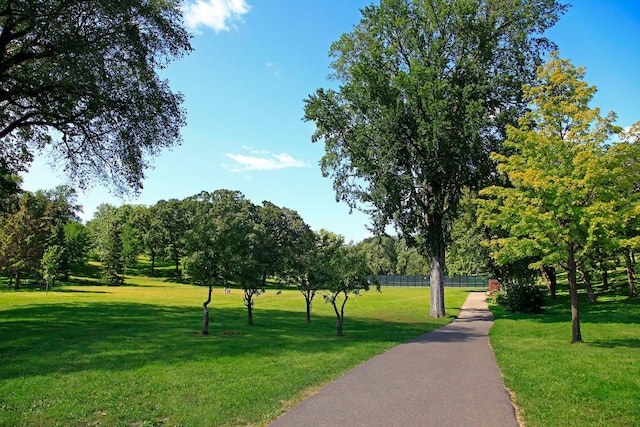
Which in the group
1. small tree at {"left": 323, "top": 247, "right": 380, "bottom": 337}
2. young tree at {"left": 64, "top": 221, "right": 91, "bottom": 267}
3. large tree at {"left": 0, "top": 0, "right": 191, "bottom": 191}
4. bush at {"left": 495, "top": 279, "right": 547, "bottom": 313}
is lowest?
bush at {"left": 495, "top": 279, "right": 547, "bottom": 313}

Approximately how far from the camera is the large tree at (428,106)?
22.5 metres

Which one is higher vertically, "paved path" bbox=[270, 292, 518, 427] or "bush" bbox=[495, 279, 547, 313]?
"bush" bbox=[495, 279, 547, 313]

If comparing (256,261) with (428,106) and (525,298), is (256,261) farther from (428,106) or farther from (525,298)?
(525,298)

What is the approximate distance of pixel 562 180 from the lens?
13547 millimetres

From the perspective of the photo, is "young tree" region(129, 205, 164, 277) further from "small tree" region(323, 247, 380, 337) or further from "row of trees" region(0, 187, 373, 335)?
"small tree" region(323, 247, 380, 337)

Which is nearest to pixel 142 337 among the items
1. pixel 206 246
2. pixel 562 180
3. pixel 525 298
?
pixel 206 246

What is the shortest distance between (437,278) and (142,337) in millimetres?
17272

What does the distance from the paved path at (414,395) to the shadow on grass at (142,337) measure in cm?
309

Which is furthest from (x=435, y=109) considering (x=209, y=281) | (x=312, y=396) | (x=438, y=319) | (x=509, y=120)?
(x=312, y=396)

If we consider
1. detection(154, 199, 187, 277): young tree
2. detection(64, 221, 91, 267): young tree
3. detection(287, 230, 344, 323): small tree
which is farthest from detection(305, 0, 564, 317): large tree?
detection(154, 199, 187, 277): young tree

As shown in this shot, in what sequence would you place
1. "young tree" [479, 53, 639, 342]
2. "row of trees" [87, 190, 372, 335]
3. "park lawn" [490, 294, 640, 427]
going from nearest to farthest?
"park lawn" [490, 294, 640, 427], "young tree" [479, 53, 639, 342], "row of trees" [87, 190, 372, 335]

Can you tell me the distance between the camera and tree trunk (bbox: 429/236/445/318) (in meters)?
25.5

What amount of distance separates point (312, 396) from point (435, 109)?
1815 cm

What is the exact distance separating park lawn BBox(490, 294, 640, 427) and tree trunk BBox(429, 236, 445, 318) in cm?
573
